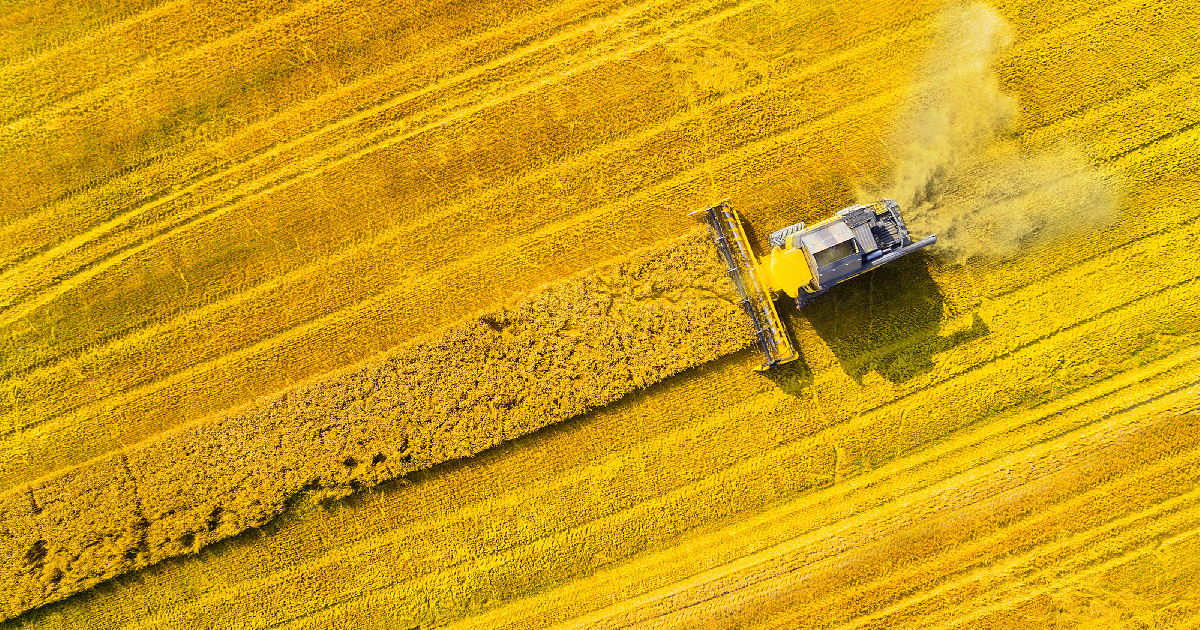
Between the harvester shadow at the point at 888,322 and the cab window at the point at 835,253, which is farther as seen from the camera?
the harvester shadow at the point at 888,322

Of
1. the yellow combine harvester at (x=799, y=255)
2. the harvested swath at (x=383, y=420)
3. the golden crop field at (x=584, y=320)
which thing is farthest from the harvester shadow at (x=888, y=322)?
the harvested swath at (x=383, y=420)

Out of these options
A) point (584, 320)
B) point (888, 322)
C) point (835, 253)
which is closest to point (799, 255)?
point (835, 253)

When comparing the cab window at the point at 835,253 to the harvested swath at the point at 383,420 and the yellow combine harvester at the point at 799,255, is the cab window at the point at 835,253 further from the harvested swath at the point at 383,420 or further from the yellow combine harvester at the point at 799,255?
the harvested swath at the point at 383,420

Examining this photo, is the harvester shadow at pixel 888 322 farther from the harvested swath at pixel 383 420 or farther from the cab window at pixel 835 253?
the harvested swath at pixel 383 420

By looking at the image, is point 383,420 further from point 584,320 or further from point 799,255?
point 799,255

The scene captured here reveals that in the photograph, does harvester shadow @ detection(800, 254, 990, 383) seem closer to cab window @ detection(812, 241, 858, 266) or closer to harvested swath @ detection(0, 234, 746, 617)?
cab window @ detection(812, 241, 858, 266)

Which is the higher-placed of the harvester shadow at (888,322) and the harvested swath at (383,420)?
the harvested swath at (383,420)

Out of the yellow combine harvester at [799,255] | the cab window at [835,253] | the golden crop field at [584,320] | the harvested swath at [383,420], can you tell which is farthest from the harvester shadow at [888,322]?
the harvested swath at [383,420]
